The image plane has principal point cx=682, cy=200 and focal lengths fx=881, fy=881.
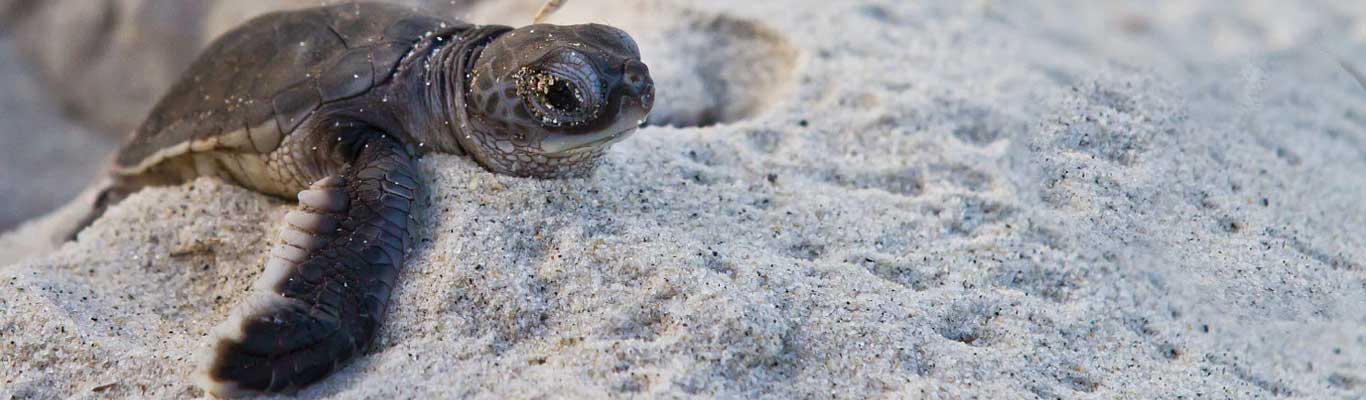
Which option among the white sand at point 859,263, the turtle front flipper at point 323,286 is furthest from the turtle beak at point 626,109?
the turtle front flipper at point 323,286

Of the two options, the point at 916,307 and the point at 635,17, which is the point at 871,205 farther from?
the point at 635,17

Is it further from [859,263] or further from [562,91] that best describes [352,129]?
[859,263]

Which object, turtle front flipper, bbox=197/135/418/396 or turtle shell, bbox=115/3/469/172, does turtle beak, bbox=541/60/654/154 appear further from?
turtle shell, bbox=115/3/469/172

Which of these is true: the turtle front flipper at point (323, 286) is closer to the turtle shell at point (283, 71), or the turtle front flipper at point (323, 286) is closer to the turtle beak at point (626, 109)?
the turtle shell at point (283, 71)

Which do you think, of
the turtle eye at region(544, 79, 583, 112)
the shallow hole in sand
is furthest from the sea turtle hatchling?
the shallow hole in sand

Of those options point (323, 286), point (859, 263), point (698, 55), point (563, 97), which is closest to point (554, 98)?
point (563, 97)

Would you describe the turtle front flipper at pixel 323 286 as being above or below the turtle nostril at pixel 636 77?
below
